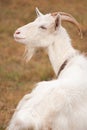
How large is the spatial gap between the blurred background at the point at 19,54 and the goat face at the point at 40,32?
151cm

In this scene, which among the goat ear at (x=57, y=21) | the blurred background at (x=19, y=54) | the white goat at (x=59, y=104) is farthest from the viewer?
the blurred background at (x=19, y=54)

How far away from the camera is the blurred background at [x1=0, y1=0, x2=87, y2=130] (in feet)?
36.2

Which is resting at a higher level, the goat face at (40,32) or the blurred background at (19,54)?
the goat face at (40,32)

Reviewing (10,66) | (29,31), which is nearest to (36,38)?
(29,31)

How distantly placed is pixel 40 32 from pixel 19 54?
7143 mm

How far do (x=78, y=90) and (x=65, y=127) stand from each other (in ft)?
1.64

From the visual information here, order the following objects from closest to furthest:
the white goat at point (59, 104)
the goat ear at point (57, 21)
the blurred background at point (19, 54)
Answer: the white goat at point (59, 104) → the goat ear at point (57, 21) → the blurred background at point (19, 54)

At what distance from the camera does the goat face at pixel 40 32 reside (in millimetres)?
8000

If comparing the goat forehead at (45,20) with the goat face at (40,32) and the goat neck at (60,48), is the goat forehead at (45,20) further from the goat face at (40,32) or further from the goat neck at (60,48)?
the goat neck at (60,48)

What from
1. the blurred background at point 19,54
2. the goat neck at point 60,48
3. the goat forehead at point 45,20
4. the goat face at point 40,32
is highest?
the goat forehead at point 45,20

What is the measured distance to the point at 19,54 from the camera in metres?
15.2

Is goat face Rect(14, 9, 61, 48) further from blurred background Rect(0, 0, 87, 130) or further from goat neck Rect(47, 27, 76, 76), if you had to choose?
blurred background Rect(0, 0, 87, 130)

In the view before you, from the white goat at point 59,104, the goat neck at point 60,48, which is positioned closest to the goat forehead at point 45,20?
the goat neck at point 60,48

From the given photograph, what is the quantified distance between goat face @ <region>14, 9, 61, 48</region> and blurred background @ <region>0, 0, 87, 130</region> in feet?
4.94
